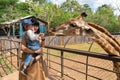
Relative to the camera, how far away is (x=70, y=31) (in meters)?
4.15

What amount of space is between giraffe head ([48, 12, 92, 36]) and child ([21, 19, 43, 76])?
26cm

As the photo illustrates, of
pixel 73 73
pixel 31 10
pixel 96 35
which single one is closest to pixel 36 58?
pixel 96 35

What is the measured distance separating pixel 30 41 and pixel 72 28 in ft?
2.26

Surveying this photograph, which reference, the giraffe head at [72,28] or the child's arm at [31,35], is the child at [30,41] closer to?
A: the child's arm at [31,35]

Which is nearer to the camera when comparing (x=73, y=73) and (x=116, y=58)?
(x=116, y=58)

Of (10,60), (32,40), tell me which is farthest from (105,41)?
Answer: (10,60)

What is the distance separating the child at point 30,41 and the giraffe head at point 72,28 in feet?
0.86

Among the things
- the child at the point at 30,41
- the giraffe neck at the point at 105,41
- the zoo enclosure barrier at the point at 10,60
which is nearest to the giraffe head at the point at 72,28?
the giraffe neck at the point at 105,41

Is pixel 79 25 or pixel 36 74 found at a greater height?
pixel 79 25

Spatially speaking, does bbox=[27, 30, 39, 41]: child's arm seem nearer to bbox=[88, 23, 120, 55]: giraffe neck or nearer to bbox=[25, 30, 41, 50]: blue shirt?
bbox=[25, 30, 41, 50]: blue shirt

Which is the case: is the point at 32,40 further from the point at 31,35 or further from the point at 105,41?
the point at 105,41

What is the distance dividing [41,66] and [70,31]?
816 mm

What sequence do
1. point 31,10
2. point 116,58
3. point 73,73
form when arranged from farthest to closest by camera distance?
point 31,10
point 73,73
point 116,58

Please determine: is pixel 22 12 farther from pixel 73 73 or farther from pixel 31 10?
pixel 73 73
